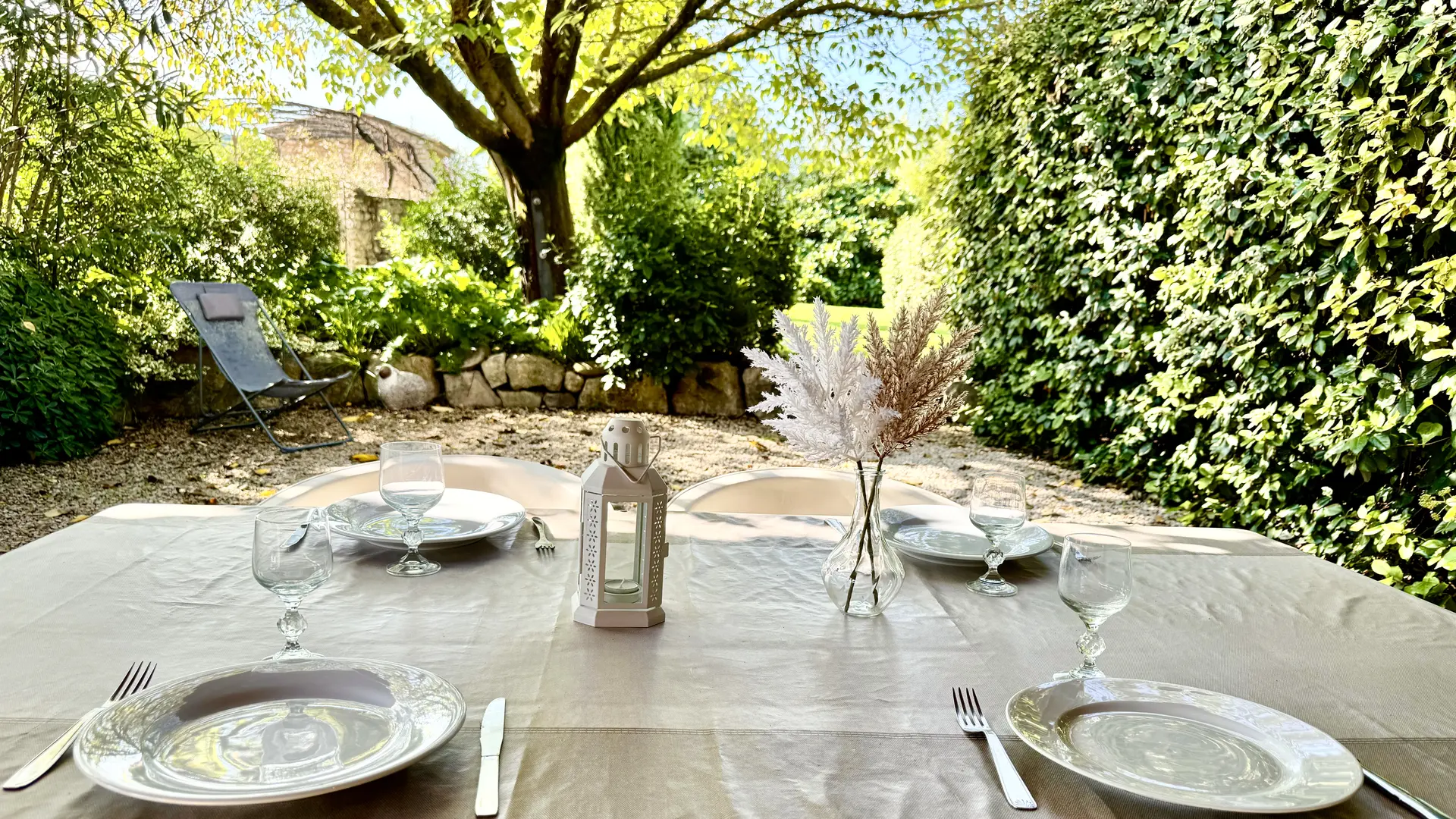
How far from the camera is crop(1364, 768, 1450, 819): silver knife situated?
2.53ft

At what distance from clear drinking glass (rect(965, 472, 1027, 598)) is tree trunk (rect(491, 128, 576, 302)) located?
255 inches

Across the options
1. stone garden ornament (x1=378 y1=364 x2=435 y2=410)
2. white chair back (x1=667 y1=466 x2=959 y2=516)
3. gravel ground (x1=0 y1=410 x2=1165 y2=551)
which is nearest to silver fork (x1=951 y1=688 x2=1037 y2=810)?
white chair back (x1=667 y1=466 x2=959 y2=516)

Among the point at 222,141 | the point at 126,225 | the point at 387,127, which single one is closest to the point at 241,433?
the point at 126,225

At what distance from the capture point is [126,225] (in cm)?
533

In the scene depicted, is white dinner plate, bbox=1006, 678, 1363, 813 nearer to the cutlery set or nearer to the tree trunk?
the cutlery set

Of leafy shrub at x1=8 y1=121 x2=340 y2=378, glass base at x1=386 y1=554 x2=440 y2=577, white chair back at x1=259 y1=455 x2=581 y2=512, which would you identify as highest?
leafy shrub at x1=8 y1=121 x2=340 y2=378

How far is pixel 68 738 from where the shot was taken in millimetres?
817

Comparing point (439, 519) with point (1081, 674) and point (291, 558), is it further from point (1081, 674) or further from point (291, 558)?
point (1081, 674)

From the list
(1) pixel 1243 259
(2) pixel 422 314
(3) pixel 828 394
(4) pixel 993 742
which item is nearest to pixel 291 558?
(3) pixel 828 394

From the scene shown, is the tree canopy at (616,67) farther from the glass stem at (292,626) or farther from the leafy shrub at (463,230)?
the glass stem at (292,626)

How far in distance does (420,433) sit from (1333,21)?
477 centimetres

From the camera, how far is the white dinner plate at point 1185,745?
0.80 metres

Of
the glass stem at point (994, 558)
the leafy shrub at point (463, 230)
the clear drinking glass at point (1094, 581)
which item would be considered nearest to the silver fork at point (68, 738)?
the clear drinking glass at point (1094, 581)

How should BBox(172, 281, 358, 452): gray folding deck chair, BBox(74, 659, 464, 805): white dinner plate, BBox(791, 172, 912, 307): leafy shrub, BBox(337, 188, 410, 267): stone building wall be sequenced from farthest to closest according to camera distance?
1. BBox(791, 172, 912, 307): leafy shrub
2. BBox(337, 188, 410, 267): stone building wall
3. BBox(172, 281, 358, 452): gray folding deck chair
4. BBox(74, 659, 464, 805): white dinner plate
